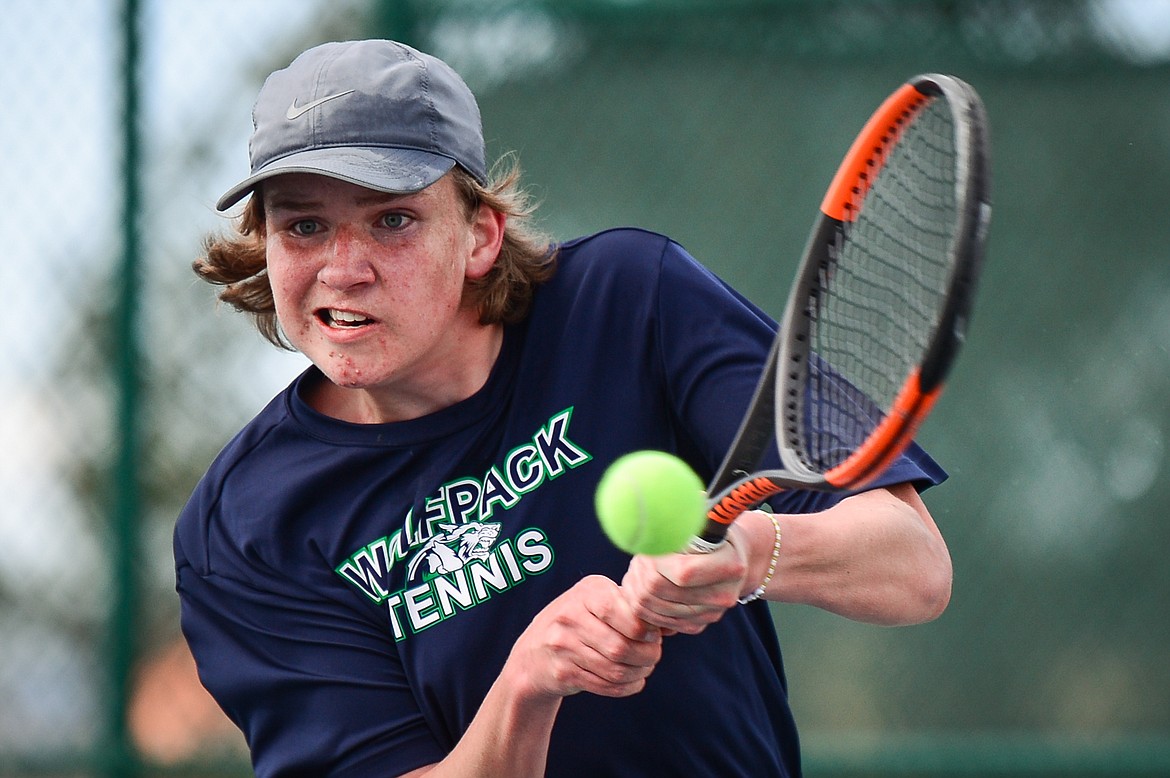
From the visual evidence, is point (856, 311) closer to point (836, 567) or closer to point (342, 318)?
point (836, 567)

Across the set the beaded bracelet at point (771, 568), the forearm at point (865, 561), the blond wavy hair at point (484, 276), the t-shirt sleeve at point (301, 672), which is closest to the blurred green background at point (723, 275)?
the blond wavy hair at point (484, 276)

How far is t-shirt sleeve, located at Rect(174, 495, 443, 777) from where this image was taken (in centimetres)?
226

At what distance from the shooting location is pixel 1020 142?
13.6 feet

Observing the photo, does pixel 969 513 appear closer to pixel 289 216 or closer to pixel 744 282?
pixel 744 282

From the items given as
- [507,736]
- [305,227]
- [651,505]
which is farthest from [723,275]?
[651,505]

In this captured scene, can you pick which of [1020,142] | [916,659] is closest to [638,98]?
[1020,142]

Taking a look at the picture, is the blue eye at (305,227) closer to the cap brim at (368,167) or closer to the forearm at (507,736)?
the cap brim at (368,167)

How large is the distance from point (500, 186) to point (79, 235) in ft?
7.20

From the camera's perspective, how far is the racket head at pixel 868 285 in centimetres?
179

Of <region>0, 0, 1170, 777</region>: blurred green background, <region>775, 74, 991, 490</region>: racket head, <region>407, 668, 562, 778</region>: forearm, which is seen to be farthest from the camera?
<region>0, 0, 1170, 777</region>: blurred green background

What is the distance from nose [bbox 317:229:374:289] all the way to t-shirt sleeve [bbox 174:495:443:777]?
0.48 m

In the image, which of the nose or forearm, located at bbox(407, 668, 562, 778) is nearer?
forearm, located at bbox(407, 668, 562, 778)

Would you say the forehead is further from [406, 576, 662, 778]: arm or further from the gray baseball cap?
[406, 576, 662, 778]: arm

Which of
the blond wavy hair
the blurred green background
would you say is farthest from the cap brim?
the blurred green background
